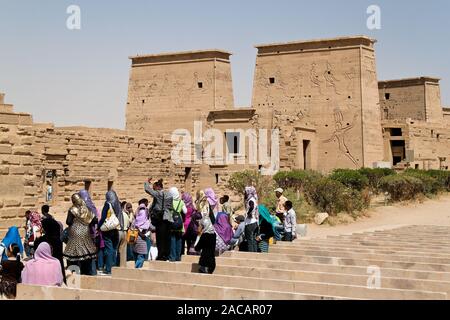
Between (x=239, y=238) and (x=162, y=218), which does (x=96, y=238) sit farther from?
(x=239, y=238)

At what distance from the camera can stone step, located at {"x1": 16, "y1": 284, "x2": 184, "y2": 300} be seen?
22.2 feet

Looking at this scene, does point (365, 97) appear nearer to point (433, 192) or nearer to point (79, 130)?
point (433, 192)

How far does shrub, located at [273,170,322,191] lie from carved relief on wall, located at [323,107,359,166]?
8.21m

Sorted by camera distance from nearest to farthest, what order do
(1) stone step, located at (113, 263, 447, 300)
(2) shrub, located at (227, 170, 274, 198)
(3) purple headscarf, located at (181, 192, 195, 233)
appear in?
(1) stone step, located at (113, 263, 447, 300) < (3) purple headscarf, located at (181, 192, 195, 233) < (2) shrub, located at (227, 170, 274, 198)

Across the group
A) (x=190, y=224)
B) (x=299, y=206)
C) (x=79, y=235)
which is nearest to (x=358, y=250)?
(x=190, y=224)

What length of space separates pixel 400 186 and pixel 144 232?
15324mm

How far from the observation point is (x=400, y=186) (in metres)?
24.1

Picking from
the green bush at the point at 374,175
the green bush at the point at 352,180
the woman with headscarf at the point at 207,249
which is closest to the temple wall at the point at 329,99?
the green bush at the point at 374,175

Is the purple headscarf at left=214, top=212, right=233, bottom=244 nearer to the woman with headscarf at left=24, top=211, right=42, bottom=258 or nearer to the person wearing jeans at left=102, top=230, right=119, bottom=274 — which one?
the person wearing jeans at left=102, top=230, right=119, bottom=274

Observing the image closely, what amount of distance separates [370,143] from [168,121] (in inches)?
452

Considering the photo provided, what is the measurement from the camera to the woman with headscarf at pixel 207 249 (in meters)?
8.59

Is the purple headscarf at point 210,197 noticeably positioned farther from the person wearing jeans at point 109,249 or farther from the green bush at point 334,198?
the green bush at point 334,198

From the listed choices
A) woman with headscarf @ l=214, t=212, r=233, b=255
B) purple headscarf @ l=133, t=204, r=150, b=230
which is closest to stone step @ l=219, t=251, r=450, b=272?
woman with headscarf @ l=214, t=212, r=233, b=255

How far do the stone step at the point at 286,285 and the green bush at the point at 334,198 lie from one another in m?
13.7
